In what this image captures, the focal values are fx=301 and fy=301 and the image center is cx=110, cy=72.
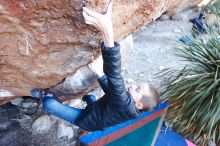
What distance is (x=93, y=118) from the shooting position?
106 inches

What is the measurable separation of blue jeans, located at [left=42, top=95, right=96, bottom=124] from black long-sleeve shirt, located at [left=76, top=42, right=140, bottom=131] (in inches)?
5.2

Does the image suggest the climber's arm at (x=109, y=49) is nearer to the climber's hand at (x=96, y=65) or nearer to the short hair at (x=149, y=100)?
the short hair at (x=149, y=100)

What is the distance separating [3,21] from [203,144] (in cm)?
289

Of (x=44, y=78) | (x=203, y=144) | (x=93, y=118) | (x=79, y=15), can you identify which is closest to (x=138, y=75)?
(x=203, y=144)

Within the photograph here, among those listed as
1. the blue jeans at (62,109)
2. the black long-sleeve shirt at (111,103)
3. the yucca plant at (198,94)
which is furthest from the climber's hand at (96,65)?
the yucca plant at (198,94)

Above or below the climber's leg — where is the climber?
above

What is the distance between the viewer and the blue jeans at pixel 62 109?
305cm

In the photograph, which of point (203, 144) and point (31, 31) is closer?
point (31, 31)

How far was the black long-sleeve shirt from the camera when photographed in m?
2.11

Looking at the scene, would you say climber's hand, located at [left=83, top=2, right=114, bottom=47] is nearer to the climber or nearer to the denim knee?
the climber

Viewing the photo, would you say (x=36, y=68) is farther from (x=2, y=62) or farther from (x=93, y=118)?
(x=93, y=118)

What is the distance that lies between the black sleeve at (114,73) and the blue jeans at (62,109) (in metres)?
0.82

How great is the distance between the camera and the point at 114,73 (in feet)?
7.06

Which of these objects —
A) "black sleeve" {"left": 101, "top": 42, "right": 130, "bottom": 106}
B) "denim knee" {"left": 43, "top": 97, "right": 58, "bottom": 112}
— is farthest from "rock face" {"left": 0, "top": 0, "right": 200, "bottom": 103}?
"black sleeve" {"left": 101, "top": 42, "right": 130, "bottom": 106}
